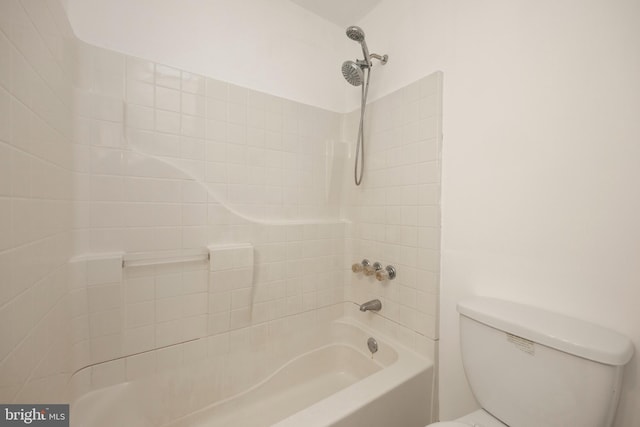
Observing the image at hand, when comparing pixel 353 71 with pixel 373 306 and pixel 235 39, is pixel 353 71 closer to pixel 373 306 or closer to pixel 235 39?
pixel 235 39

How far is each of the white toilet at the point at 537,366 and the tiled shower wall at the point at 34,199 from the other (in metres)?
1.19

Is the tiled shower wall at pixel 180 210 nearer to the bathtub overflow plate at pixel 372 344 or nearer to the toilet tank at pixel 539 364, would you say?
the bathtub overflow plate at pixel 372 344

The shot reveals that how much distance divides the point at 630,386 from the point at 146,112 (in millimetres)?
1913

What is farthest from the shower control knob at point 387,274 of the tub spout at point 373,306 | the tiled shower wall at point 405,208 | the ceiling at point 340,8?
the ceiling at point 340,8

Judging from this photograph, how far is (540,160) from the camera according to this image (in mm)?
846

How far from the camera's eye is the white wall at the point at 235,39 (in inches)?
40.7

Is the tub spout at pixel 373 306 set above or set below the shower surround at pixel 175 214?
below

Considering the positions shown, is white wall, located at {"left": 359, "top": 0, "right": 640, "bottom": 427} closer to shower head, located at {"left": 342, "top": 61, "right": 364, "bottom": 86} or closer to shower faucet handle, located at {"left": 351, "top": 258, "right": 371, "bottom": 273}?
shower head, located at {"left": 342, "top": 61, "right": 364, "bottom": 86}

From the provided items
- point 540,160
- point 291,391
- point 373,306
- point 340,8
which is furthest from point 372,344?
point 340,8

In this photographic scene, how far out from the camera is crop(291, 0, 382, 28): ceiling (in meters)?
1.45

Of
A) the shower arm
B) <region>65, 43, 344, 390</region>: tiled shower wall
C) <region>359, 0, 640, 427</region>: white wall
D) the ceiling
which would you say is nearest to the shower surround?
<region>65, 43, 344, 390</region>: tiled shower wall

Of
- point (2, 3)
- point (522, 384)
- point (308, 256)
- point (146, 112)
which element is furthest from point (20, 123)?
point (522, 384)

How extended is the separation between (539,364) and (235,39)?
1.83 meters

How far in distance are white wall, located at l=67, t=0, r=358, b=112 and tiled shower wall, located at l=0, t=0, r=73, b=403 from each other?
198 mm
